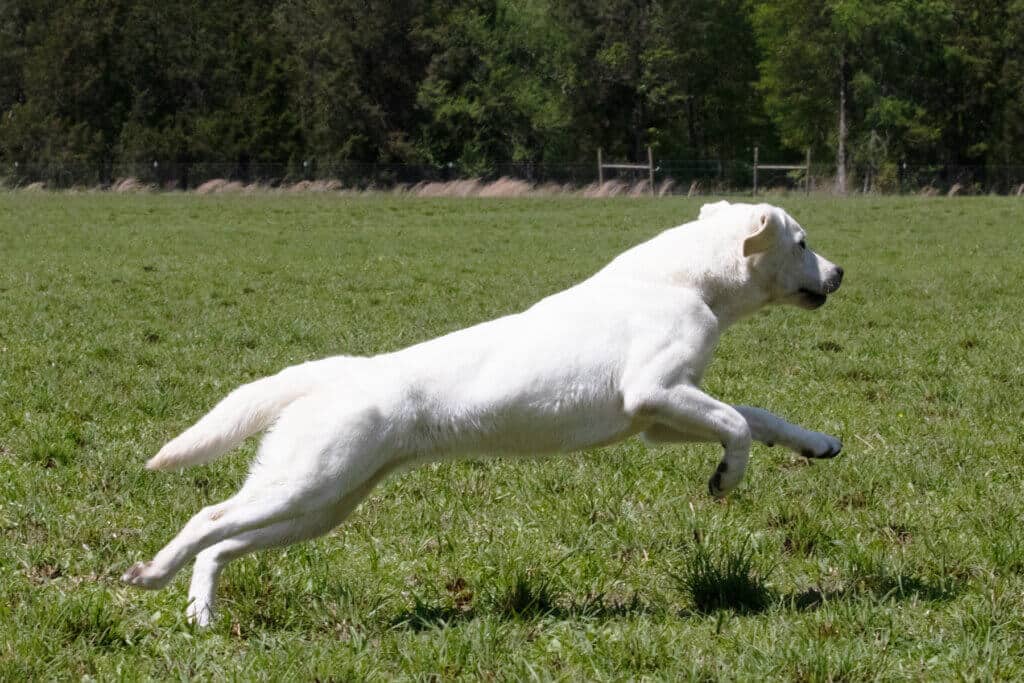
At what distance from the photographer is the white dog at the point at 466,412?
449 cm

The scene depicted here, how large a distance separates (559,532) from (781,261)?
1.55 meters

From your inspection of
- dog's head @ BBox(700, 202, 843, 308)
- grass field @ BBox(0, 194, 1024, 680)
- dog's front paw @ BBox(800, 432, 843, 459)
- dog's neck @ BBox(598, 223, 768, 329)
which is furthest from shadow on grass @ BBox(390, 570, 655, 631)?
dog's head @ BBox(700, 202, 843, 308)

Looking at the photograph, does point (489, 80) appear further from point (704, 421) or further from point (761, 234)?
point (704, 421)

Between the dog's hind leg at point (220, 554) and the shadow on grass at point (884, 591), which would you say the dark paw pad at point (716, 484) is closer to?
the shadow on grass at point (884, 591)

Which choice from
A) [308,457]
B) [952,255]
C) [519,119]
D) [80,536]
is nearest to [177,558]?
[308,457]

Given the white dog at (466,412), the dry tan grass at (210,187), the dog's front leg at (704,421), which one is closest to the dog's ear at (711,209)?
the white dog at (466,412)

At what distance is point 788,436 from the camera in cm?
514

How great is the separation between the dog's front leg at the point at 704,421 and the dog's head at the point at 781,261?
78 centimetres

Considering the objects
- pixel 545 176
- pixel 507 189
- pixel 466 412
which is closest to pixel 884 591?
pixel 466 412

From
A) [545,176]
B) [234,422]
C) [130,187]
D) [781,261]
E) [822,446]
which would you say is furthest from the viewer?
[130,187]

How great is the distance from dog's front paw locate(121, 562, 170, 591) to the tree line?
186 feet

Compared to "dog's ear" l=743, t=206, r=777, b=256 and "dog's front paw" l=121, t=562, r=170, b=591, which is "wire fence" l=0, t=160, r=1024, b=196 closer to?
"dog's ear" l=743, t=206, r=777, b=256

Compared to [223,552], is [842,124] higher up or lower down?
lower down

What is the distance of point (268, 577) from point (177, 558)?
1.98 feet
